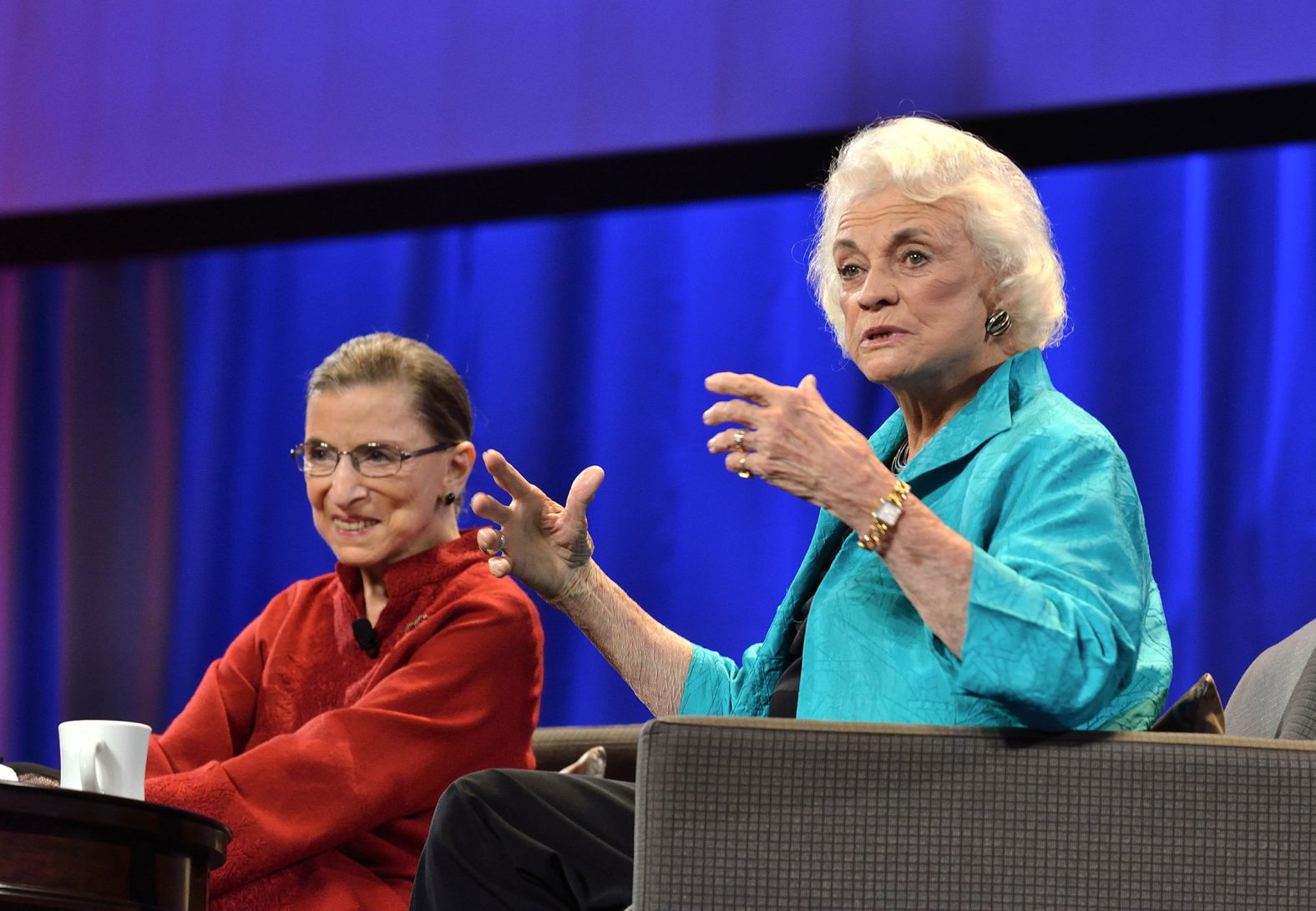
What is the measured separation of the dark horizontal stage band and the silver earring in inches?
58.2

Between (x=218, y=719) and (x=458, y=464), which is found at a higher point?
(x=458, y=464)

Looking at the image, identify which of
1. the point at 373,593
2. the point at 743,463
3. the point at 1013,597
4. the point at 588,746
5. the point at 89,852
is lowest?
the point at 588,746

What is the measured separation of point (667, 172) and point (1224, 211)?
115cm

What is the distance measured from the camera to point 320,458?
258cm

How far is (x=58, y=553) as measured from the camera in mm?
3920

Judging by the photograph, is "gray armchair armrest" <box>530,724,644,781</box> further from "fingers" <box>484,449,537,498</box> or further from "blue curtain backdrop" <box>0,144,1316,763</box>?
"fingers" <box>484,449,537,498</box>

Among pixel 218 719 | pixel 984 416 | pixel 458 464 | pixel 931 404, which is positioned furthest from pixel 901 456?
pixel 218 719

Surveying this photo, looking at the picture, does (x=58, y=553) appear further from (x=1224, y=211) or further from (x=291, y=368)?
(x=1224, y=211)

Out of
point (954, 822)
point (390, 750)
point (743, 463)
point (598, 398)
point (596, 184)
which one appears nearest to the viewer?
point (954, 822)

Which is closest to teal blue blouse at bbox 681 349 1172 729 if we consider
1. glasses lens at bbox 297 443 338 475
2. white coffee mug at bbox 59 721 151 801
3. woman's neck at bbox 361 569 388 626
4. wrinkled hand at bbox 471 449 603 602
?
wrinkled hand at bbox 471 449 603 602

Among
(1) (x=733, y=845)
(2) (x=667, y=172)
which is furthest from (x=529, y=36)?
(1) (x=733, y=845)

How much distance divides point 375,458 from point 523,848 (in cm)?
94

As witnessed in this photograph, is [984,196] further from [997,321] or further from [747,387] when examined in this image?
[747,387]

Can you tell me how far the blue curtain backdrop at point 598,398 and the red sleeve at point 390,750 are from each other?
1.02 meters
